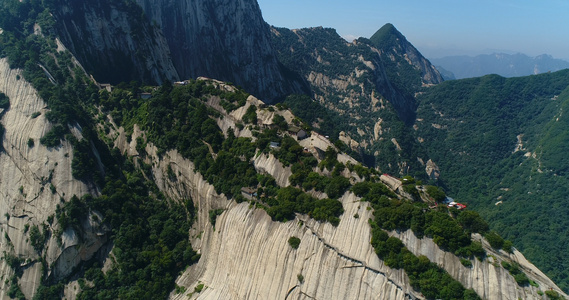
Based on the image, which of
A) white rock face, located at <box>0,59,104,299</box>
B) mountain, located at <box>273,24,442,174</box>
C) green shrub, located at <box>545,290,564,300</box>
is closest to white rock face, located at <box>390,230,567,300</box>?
green shrub, located at <box>545,290,564,300</box>

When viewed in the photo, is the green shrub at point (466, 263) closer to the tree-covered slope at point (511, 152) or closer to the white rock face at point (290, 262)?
the white rock face at point (290, 262)

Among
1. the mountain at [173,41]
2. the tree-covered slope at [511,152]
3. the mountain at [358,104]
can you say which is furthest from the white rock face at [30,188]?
the tree-covered slope at [511,152]

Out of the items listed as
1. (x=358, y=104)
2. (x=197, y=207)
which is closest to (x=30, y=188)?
(x=197, y=207)

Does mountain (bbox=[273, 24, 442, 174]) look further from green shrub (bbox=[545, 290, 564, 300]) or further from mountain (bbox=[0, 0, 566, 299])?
green shrub (bbox=[545, 290, 564, 300])

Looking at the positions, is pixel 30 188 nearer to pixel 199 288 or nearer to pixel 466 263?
pixel 199 288

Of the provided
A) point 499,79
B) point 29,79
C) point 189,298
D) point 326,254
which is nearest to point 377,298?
point 326,254

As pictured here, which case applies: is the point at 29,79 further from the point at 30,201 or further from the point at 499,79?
the point at 499,79
